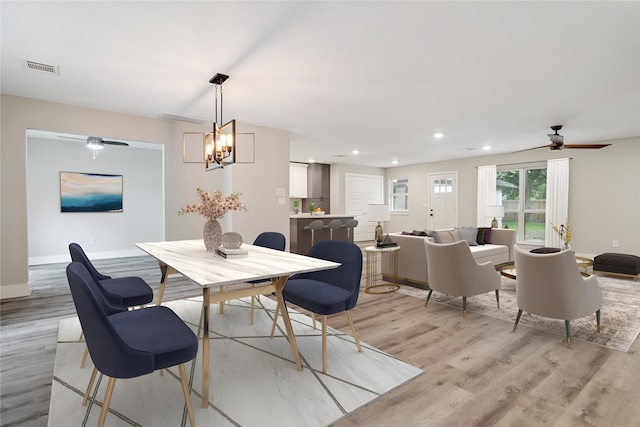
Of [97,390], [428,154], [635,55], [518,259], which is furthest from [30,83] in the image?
[428,154]

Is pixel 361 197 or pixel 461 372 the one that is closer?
pixel 461 372

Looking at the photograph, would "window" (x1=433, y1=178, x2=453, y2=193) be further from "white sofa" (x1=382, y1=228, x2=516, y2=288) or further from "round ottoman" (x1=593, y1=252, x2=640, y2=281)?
"round ottoman" (x1=593, y1=252, x2=640, y2=281)

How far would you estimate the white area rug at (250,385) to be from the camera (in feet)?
5.91

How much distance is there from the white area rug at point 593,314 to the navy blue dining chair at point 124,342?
2849mm

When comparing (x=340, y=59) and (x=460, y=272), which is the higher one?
(x=340, y=59)

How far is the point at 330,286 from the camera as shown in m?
2.69

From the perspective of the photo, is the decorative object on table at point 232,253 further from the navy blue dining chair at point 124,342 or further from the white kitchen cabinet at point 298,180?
the white kitchen cabinet at point 298,180

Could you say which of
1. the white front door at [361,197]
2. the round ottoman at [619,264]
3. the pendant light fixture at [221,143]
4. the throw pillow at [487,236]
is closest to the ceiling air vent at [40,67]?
the pendant light fixture at [221,143]

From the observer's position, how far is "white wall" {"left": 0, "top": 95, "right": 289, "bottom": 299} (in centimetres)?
406

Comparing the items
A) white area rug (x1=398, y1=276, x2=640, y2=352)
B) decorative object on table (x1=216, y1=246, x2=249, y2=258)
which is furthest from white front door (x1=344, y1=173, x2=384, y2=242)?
decorative object on table (x1=216, y1=246, x2=249, y2=258)

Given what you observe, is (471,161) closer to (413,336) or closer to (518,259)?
(518,259)

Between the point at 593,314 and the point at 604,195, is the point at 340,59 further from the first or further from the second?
the point at 604,195

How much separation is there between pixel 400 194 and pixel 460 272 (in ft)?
25.1

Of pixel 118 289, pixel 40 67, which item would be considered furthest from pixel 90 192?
pixel 118 289
